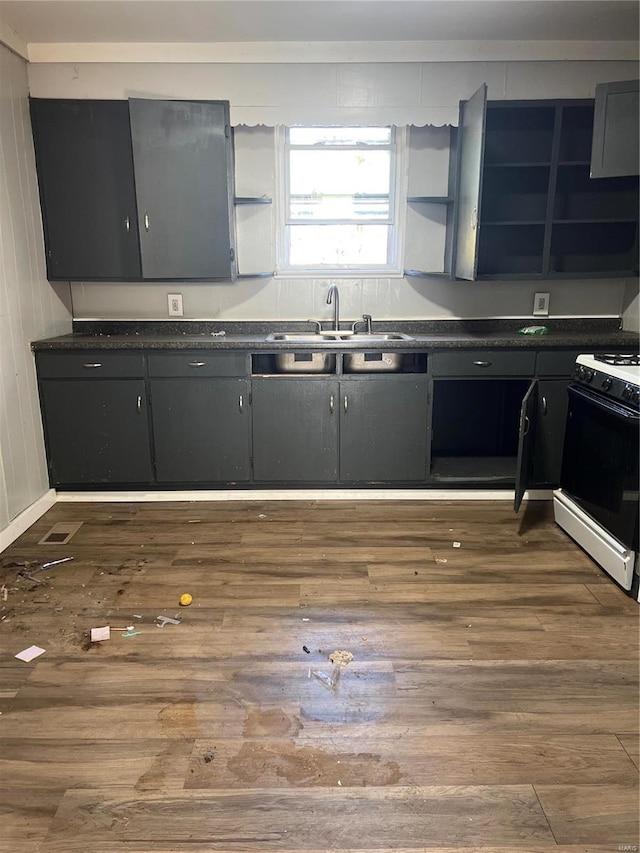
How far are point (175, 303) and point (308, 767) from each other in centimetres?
285

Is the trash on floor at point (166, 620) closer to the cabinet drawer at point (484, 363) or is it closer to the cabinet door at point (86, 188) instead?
the cabinet drawer at point (484, 363)

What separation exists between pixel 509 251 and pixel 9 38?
9.78 feet

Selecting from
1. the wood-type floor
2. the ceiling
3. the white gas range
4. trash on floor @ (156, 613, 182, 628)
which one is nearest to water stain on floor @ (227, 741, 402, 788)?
the wood-type floor

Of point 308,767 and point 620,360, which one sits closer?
point 308,767

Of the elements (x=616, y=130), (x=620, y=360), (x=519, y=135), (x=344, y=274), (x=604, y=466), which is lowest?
(x=604, y=466)

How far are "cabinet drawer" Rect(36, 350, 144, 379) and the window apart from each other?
3.76ft

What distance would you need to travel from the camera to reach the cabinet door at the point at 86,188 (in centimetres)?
337

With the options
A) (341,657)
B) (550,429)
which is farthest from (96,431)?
(550,429)

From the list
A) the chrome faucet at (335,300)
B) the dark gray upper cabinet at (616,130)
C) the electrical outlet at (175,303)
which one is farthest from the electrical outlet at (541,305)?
the electrical outlet at (175,303)

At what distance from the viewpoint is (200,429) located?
11.4 feet

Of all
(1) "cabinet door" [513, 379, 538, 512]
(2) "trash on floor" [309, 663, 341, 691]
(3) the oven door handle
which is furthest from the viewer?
(1) "cabinet door" [513, 379, 538, 512]

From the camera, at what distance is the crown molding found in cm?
344

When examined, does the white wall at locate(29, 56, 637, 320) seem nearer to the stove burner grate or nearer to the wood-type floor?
the stove burner grate

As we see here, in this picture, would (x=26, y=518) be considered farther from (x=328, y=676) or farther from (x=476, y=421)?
(x=476, y=421)
